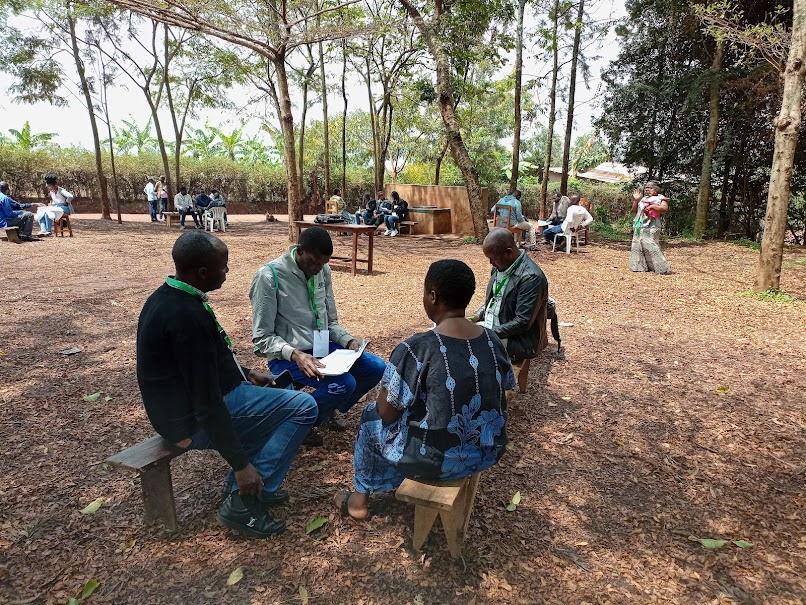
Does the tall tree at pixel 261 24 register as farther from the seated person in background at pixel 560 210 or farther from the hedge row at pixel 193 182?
the hedge row at pixel 193 182

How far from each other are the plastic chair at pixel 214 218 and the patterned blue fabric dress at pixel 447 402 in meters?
16.0

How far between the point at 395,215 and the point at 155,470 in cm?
1551

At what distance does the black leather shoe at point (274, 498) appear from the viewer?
2693 millimetres

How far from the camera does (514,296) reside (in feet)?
13.0

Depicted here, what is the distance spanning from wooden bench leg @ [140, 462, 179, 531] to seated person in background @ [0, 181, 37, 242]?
12.8 meters

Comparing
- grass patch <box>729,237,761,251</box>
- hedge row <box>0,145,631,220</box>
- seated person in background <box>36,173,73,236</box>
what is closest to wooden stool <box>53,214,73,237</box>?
seated person in background <box>36,173,73,236</box>

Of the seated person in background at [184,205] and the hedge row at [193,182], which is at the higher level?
the hedge row at [193,182]

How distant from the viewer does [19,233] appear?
12430 millimetres

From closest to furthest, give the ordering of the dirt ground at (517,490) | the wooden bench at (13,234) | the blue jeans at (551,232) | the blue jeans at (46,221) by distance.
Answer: the dirt ground at (517,490)
the wooden bench at (13,234)
the blue jeans at (551,232)
the blue jeans at (46,221)

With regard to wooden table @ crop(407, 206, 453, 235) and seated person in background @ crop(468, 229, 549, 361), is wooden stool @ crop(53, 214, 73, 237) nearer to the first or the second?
wooden table @ crop(407, 206, 453, 235)

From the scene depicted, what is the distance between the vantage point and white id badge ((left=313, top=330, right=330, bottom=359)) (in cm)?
349

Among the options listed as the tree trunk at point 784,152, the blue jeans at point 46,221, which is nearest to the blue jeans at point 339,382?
the tree trunk at point 784,152

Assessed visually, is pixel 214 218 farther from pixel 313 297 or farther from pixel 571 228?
pixel 313 297

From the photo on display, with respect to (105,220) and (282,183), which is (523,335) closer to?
(105,220)
